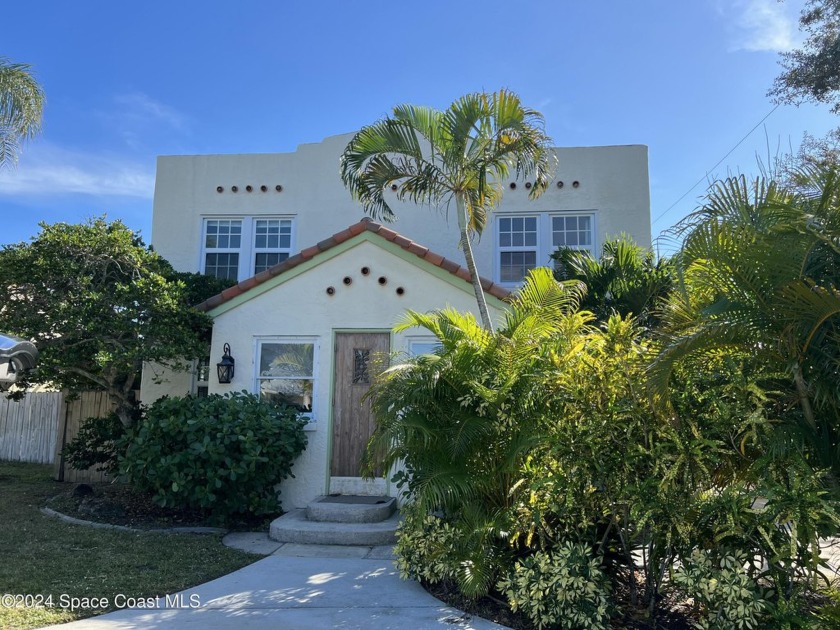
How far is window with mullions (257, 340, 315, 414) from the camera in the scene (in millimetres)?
9518

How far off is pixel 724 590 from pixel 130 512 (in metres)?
7.70

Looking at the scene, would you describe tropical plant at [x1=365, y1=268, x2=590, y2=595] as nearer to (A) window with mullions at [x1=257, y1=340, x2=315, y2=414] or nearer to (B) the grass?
(B) the grass

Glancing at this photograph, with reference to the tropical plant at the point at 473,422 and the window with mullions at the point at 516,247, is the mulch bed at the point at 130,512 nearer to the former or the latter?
the tropical plant at the point at 473,422

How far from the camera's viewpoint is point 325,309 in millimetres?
9562

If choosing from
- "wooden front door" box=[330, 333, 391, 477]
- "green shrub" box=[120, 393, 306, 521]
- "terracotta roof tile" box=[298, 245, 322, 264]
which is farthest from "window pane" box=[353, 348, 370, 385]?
"terracotta roof tile" box=[298, 245, 322, 264]

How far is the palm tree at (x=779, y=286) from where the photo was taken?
410 cm

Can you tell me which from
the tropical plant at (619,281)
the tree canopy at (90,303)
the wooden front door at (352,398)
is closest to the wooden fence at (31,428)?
the tree canopy at (90,303)

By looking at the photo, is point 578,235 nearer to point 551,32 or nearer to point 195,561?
point 551,32

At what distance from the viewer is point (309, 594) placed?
18.7ft

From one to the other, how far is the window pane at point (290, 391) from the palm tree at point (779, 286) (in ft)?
20.1

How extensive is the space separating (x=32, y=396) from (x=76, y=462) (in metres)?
8.03

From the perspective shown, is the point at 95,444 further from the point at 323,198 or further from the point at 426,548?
the point at 426,548

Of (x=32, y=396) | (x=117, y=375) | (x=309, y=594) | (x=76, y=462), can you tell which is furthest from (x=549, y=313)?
(x=32, y=396)

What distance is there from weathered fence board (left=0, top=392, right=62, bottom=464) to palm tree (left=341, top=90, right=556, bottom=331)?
12.3 metres
